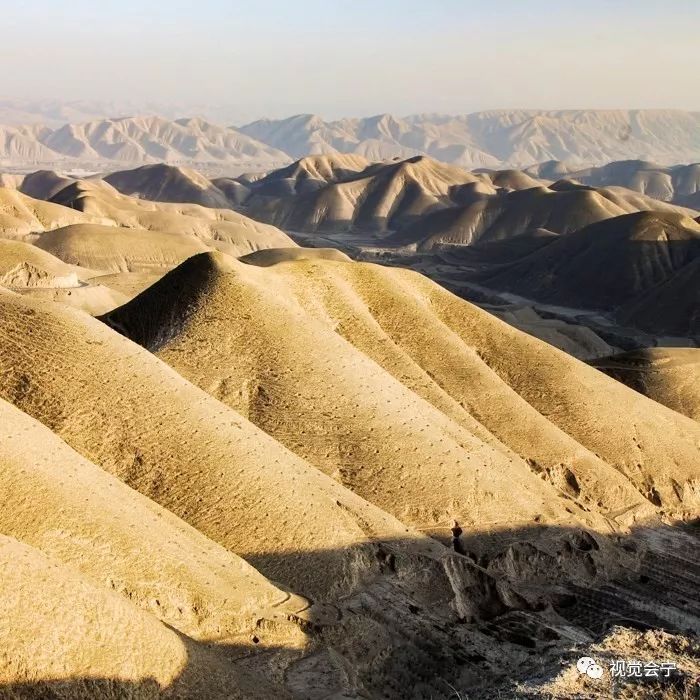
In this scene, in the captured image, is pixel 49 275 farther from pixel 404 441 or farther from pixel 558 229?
pixel 558 229

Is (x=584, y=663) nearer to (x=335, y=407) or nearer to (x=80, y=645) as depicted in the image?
(x=80, y=645)

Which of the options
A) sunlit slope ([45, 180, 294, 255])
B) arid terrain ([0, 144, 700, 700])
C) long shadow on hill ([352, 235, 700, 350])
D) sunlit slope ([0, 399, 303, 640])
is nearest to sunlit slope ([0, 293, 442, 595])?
arid terrain ([0, 144, 700, 700])

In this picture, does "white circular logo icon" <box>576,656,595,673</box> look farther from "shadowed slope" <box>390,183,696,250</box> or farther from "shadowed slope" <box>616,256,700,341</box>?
"shadowed slope" <box>390,183,696,250</box>

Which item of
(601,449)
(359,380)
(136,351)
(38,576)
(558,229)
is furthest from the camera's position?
(558,229)

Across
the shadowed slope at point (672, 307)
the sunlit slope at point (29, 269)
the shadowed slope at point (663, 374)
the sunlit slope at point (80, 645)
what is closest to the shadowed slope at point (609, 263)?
the shadowed slope at point (672, 307)

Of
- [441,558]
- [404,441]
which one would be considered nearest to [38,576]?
[441,558]

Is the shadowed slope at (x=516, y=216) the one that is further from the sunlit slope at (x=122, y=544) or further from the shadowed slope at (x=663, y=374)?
the sunlit slope at (x=122, y=544)

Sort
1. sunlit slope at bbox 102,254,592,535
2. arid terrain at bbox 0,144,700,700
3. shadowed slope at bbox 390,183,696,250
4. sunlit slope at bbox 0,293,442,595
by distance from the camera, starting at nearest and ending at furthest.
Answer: arid terrain at bbox 0,144,700,700
sunlit slope at bbox 0,293,442,595
sunlit slope at bbox 102,254,592,535
shadowed slope at bbox 390,183,696,250
